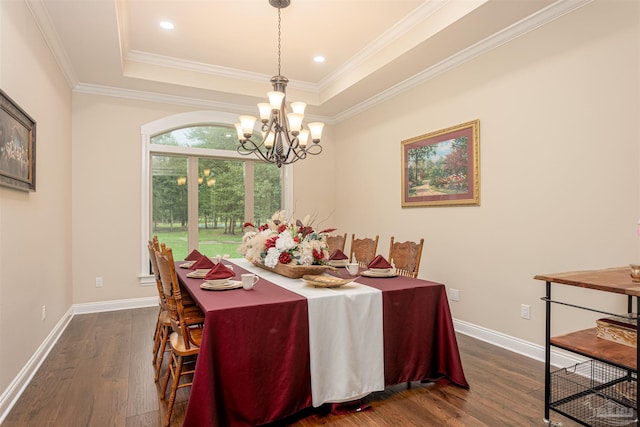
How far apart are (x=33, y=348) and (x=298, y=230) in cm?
222

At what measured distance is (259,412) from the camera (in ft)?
6.62

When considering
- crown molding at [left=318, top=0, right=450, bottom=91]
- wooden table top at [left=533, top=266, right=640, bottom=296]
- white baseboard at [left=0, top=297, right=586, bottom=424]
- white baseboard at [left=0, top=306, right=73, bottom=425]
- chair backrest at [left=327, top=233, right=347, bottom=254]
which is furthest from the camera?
chair backrest at [left=327, top=233, right=347, bottom=254]

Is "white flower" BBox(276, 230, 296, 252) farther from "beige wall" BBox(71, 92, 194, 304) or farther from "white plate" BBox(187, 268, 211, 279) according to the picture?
"beige wall" BBox(71, 92, 194, 304)

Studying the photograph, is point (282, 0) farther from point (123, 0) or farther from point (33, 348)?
point (33, 348)

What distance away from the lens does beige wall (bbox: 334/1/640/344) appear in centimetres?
259

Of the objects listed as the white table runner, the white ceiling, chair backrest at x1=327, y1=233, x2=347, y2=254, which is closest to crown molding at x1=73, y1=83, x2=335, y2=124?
the white ceiling

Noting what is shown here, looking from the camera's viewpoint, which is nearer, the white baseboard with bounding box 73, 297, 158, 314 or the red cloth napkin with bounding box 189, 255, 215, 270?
the red cloth napkin with bounding box 189, 255, 215, 270

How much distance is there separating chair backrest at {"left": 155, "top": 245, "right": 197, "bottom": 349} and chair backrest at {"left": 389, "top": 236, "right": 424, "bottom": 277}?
1784mm

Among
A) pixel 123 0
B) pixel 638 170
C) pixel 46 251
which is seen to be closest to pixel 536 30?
pixel 638 170

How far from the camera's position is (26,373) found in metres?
2.64

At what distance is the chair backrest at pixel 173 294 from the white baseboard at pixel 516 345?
268 centimetres

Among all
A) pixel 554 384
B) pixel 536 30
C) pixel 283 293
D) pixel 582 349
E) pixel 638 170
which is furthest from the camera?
pixel 536 30

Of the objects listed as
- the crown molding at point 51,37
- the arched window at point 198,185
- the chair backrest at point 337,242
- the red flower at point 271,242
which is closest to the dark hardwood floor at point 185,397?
the red flower at point 271,242

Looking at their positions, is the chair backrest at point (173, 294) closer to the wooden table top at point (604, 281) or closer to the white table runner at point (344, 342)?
the white table runner at point (344, 342)
